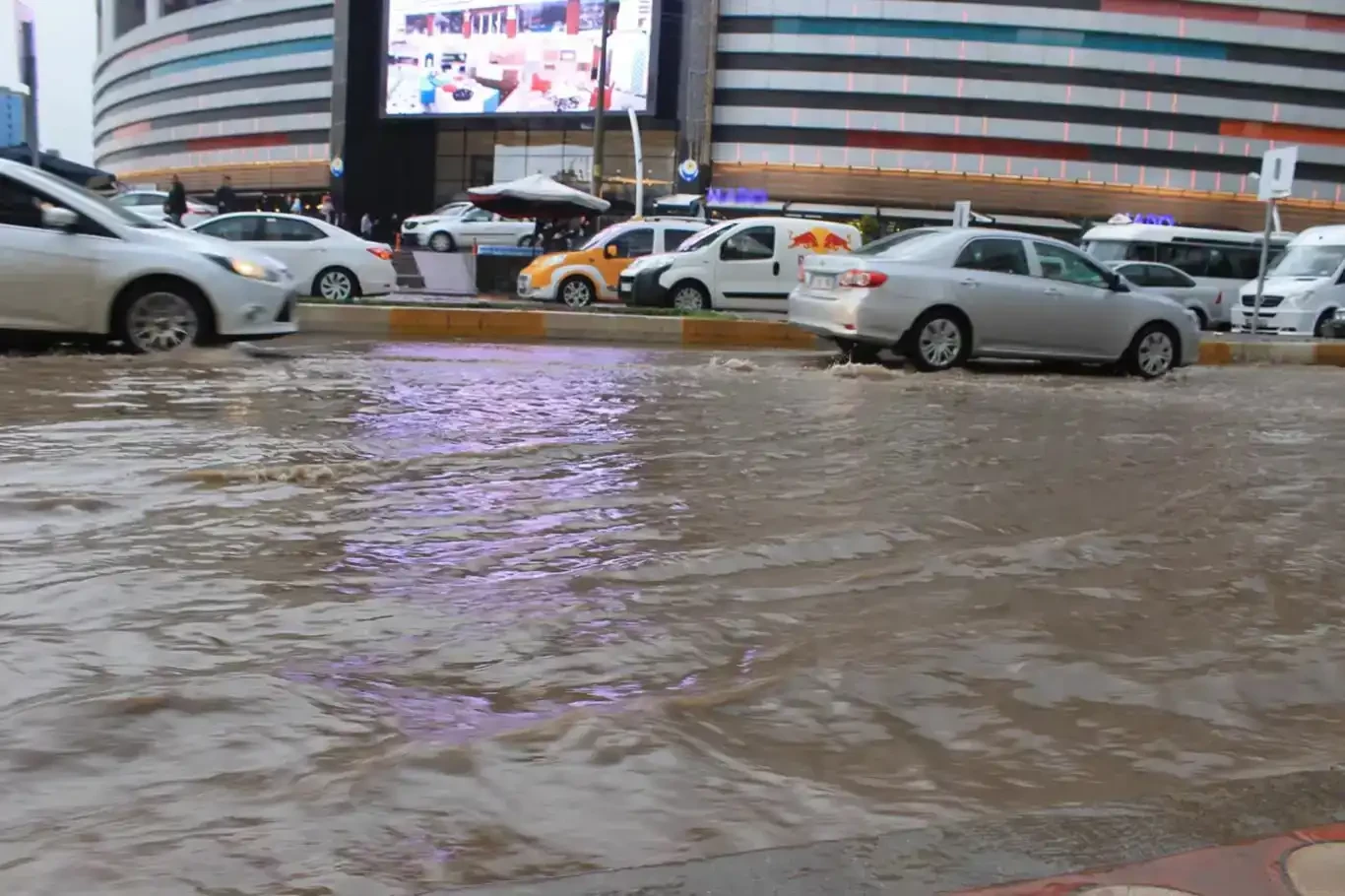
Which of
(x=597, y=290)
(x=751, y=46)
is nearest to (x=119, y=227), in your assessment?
(x=597, y=290)

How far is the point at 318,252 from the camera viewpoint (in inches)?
629

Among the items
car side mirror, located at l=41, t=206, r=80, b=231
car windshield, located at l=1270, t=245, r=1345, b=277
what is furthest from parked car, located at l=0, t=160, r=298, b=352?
car windshield, located at l=1270, t=245, r=1345, b=277

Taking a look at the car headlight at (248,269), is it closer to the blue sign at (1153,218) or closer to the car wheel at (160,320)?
the car wheel at (160,320)

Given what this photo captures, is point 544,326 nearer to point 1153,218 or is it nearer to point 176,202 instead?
point 176,202

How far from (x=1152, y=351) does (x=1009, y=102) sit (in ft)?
155

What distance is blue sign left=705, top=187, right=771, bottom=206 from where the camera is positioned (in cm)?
5281

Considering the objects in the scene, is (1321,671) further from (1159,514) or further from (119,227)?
(119,227)

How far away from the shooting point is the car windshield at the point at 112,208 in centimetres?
884

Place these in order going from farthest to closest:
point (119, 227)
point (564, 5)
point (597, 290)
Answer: point (564, 5) < point (597, 290) < point (119, 227)

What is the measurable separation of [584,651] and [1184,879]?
1611 mm

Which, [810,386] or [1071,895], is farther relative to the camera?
[810,386]

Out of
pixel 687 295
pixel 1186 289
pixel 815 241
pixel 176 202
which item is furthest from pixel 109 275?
pixel 1186 289

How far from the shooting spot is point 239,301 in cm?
917

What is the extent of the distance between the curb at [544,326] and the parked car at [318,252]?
267 centimetres
